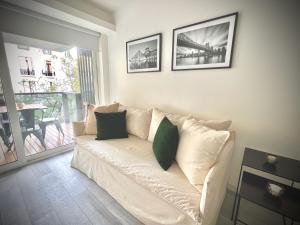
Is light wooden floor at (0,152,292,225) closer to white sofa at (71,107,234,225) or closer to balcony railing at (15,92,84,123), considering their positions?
white sofa at (71,107,234,225)

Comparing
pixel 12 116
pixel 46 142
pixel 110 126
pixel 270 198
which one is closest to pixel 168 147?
pixel 270 198

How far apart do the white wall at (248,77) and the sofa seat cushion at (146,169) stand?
0.83 meters

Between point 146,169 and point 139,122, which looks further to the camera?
point 139,122

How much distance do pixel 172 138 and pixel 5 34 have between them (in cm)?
257

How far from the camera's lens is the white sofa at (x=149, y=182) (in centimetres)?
101

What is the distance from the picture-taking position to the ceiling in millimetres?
2236

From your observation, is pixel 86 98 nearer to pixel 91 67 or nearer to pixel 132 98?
pixel 91 67

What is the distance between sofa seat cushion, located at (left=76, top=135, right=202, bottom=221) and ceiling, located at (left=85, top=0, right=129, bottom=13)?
6.93 ft

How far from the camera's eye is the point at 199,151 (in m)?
1.16

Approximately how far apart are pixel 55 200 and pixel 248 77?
244 cm

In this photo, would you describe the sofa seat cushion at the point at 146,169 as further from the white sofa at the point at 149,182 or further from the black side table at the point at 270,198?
the black side table at the point at 270,198

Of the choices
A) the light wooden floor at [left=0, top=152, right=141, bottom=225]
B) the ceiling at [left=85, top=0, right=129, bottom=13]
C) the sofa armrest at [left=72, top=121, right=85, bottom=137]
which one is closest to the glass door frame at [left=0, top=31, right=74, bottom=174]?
the light wooden floor at [left=0, top=152, right=141, bottom=225]

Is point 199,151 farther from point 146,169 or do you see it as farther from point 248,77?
point 248,77

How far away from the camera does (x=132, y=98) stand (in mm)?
2633
